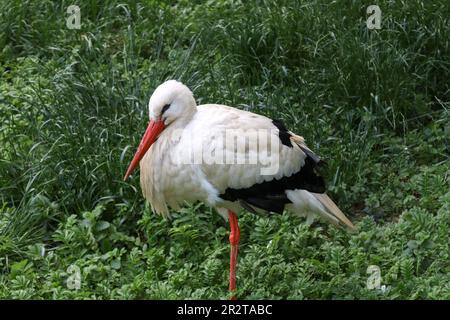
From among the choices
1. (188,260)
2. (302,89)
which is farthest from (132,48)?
(188,260)

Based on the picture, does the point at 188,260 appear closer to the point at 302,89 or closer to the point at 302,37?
the point at 302,89

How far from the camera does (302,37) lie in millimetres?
7168

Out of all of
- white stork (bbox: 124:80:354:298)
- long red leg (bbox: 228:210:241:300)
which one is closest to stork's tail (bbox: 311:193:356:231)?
white stork (bbox: 124:80:354:298)

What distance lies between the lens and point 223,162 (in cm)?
517

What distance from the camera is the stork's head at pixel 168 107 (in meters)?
5.31

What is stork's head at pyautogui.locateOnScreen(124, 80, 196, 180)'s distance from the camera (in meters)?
5.31

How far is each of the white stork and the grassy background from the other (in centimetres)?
→ 36

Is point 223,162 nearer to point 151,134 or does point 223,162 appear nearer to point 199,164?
point 199,164

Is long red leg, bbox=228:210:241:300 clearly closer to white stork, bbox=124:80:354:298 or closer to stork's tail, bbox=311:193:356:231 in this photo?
white stork, bbox=124:80:354:298

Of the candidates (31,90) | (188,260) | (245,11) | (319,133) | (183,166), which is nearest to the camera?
(183,166)

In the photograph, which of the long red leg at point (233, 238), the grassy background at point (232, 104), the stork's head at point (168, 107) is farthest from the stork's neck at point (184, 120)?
the grassy background at point (232, 104)

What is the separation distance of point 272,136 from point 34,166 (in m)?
1.63

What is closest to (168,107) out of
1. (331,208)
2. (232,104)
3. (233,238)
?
(233,238)

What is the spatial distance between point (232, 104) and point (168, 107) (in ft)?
4.31
